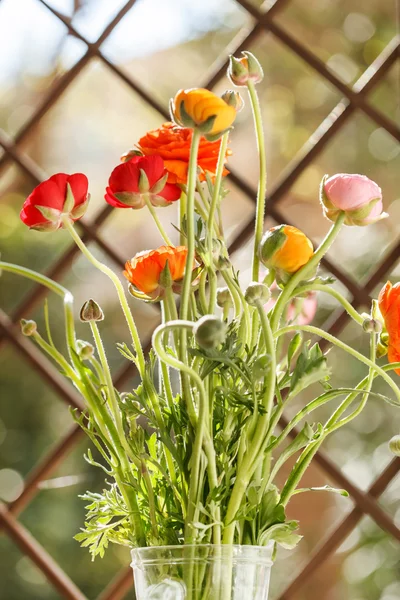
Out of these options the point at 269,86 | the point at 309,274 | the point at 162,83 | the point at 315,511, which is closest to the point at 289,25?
the point at 269,86

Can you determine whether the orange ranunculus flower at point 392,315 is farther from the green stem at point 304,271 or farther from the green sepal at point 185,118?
the green sepal at point 185,118

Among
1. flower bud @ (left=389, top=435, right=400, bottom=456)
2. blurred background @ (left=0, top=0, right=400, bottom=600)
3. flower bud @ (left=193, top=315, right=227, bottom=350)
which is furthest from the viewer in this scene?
blurred background @ (left=0, top=0, right=400, bottom=600)

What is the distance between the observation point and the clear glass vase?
406mm

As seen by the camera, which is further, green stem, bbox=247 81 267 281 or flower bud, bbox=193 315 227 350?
green stem, bbox=247 81 267 281

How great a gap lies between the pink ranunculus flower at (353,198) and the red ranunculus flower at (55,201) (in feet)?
0.48

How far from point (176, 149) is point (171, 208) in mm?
653

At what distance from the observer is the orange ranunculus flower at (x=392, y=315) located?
44 centimetres

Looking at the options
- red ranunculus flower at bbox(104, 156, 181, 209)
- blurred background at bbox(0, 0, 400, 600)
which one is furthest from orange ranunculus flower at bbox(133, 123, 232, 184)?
blurred background at bbox(0, 0, 400, 600)

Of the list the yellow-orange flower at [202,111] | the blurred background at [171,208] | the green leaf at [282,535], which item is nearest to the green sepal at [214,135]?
the yellow-orange flower at [202,111]

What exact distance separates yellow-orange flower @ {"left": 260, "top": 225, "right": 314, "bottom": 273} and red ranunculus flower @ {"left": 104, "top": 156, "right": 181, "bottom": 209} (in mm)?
77

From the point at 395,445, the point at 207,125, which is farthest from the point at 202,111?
the point at 395,445

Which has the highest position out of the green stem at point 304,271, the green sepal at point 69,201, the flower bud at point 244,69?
the flower bud at point 244,69

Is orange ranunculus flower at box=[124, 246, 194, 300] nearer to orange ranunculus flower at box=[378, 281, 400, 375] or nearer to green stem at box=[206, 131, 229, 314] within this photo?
green stem at box=[206, 131, 229, 314]

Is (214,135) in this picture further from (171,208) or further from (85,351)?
(171,208)
